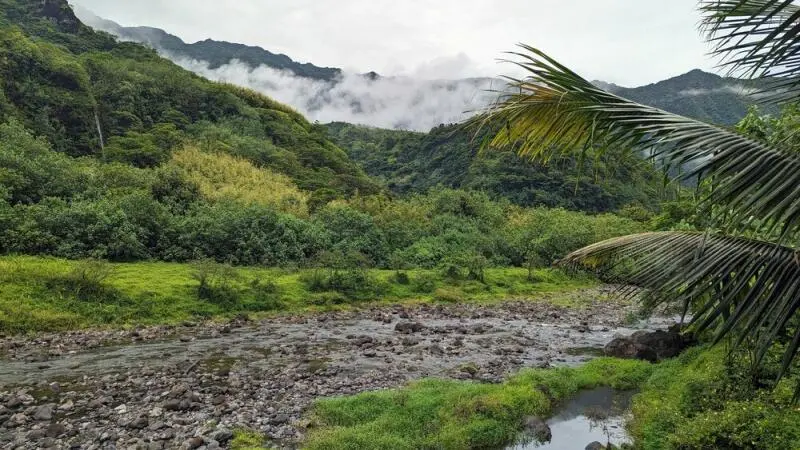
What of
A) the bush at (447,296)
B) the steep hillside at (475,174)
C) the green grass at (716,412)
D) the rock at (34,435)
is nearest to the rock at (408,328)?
the bush at (447,296)

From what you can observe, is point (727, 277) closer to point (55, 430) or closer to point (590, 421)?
point (590, 421)

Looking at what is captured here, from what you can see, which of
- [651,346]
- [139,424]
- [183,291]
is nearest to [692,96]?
[651,346]

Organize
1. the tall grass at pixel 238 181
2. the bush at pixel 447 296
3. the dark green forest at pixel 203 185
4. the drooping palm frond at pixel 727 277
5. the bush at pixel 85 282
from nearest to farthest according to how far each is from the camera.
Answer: the drooping palm frond at pixel 727 277, the bush at pixel 85 282, the dark green forest at pixel 203 185, the bush at pixel 447 296, the tall grass at pixel 238 181

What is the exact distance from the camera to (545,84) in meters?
3.73

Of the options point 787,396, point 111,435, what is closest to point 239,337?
point 111,435

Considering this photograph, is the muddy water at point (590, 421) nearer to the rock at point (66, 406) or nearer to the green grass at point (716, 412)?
the green grass at point (716, 412)

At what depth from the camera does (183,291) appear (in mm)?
25891

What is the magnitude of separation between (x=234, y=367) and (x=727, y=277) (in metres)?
15.7

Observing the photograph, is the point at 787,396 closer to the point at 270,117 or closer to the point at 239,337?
the point at 239,337

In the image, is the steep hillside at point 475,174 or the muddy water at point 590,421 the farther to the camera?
the steep hillside at point 475,174

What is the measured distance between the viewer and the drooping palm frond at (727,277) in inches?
120

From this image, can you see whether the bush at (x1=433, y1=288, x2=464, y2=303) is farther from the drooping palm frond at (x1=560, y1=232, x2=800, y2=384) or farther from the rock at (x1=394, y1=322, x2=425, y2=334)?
the drooping palm frond at (x1=560, y1=232, x2=800, y2=384)

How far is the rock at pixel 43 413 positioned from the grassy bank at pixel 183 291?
9.90 m

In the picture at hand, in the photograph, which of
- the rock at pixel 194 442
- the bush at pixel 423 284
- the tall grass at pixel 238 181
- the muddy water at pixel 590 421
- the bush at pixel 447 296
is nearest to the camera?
the rock at pixel 194 442
